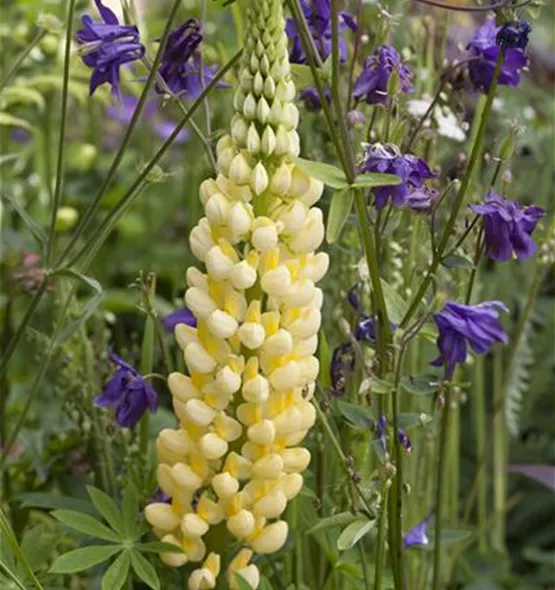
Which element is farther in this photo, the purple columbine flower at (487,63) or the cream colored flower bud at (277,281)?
the purple columbine flower at (487,63)

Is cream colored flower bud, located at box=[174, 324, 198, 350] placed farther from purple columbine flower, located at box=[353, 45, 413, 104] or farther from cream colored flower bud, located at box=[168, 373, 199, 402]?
purple columbine flower, located at box=[353, 45, 413, 104]

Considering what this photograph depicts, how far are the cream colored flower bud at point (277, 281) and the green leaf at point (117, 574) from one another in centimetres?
26

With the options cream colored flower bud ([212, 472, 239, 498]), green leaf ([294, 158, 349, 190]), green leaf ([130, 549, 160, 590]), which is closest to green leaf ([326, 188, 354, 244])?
green leaf ([294, 158, 349, 190])

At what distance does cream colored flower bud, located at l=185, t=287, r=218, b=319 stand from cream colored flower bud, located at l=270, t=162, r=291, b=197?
0.31 feet

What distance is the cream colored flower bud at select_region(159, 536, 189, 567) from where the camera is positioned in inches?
41.0

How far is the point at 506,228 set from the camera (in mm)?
974

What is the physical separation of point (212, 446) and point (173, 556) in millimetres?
123

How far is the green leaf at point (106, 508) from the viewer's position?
1086mm

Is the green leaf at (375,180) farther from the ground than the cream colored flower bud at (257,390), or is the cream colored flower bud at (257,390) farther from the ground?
the green leaf at (375,180)

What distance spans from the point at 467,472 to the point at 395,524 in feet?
3.01

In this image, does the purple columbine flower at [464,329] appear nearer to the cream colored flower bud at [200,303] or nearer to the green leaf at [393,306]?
the green leaf at [393,306]

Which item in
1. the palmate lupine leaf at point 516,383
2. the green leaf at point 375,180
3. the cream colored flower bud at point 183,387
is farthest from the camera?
the palmate lupine leaf at point 516,383

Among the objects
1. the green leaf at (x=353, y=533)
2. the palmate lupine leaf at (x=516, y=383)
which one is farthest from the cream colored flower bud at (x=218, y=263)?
the palmate lupine leaf at (x=516, y=383)

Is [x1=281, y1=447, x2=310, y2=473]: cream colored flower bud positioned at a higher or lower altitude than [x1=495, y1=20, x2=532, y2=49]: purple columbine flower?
lower
